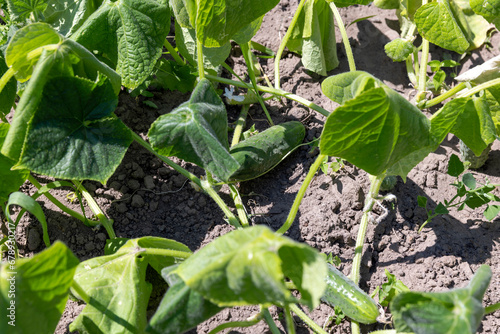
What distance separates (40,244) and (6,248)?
138 millimetres

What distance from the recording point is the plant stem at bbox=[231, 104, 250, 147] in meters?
2.46

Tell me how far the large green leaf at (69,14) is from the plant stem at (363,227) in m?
1.60

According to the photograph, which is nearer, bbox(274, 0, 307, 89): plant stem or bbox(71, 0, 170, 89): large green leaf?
bbox(71, 0, 170, 89): large green leaf

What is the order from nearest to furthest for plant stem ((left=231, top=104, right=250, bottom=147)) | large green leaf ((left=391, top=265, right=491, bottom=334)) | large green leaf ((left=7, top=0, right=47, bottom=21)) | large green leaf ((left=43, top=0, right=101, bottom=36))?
large green leaf ((left=391, top=265, right=491, bottom=334)) → large green leaf ((left=7, top=0, right=47, bottom=21)) → large green leaf ((left=43, top=0, right=101, bottom=36)) → plant stem ((left=231, top=104, right=250, bottom=147))

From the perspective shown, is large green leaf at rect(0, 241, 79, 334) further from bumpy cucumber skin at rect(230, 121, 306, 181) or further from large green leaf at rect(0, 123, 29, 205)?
bumpy cucumber skin at rect(230, 121, 306, 181)

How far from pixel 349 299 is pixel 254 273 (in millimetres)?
739

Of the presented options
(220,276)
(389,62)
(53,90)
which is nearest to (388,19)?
(389,62)

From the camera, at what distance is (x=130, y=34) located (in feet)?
7.02

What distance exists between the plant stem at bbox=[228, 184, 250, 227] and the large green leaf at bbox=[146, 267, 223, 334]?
705 mm

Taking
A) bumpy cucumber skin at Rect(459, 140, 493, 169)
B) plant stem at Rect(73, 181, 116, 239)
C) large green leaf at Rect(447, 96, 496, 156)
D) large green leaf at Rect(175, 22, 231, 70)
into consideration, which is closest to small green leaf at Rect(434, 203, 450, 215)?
large green leaf at Rect(447, 96, 496, 156)

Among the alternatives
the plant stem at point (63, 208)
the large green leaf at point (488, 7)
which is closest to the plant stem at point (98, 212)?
the plant stem at point (63, 208)

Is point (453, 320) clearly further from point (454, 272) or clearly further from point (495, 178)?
point (495, 178)

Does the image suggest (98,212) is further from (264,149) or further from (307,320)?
(307,320)

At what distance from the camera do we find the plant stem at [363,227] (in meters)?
2.00
